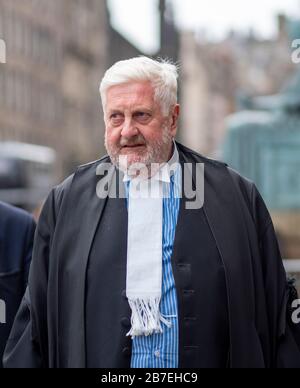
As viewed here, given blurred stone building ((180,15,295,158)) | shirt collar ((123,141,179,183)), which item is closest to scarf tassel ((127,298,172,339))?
shirt collar ((123,141,179,183))

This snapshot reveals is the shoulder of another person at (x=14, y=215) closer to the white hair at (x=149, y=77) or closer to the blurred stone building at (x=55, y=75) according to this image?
the white hair at (x=149, y=77)

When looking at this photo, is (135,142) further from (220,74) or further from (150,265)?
(220,74)

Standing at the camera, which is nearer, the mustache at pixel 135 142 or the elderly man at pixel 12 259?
the mustache at pixel 135 142

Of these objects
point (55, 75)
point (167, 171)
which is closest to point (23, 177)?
point (167, 171)

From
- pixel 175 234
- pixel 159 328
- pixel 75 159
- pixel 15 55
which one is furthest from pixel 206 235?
pixel 75 159

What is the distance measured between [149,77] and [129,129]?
0.18m

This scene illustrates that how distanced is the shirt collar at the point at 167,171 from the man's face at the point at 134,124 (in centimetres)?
8

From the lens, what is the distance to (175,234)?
3.51m

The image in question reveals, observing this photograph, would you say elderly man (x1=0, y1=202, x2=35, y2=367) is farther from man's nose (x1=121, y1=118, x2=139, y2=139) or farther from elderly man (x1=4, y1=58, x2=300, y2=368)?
man's nose (x1=121, y1=118, x2=139, y2=139)

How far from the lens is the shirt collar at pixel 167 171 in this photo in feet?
11.7

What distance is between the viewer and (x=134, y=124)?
3457 mm

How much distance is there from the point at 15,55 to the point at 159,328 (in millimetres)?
54617

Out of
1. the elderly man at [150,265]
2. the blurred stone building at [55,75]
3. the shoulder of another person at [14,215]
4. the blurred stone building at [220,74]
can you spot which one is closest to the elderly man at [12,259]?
the shoulder of another person at [14,215]

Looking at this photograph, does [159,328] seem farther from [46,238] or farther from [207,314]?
[46,238]
